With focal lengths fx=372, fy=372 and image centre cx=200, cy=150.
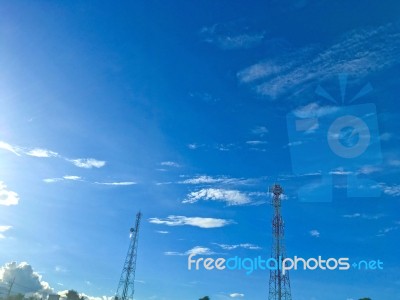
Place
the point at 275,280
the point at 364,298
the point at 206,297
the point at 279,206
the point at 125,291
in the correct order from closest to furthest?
the point at 275,280 → the point at 279,206 → the point at 125,291 → the point at 364,298 → the point at 206,297

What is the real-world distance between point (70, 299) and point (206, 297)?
60426mm

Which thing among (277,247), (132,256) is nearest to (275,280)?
(277,247)

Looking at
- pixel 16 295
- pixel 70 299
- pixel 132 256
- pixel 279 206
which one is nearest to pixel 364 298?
pixel 279 206

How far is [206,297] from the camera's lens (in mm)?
98750

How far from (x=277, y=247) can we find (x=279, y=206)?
257 inches

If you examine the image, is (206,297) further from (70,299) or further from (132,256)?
(70,299)

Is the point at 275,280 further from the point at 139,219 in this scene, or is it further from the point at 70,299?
the point at 70,299

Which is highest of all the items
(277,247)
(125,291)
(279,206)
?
(279,206)

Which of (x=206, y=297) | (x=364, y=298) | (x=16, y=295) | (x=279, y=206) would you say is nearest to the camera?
(x=279, y=206)

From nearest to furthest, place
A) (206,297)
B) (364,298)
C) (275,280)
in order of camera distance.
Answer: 1. (275,280)
2. (364,298)
3. (206,297)

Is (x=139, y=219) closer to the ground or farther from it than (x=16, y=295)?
farther from it

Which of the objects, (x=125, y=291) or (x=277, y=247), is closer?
(x=277, y=247)

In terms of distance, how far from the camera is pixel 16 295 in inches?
5074

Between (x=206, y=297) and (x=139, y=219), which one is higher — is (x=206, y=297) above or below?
below
